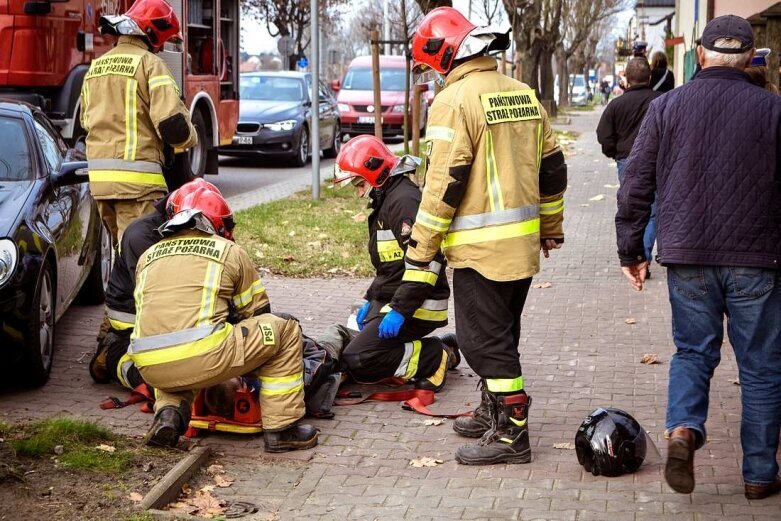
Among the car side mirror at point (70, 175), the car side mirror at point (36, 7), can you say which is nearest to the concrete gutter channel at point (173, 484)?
the car side mirror at point (70, 175)

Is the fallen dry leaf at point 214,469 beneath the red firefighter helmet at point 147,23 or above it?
beneath

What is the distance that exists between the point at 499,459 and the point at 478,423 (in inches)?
19.3

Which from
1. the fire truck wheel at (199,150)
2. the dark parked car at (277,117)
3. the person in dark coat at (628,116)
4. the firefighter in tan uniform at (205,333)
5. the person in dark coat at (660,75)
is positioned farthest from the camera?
the dark parked car at (277,117)

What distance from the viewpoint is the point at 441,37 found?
5.34 meters

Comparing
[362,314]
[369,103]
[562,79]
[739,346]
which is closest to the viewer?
[739,346]

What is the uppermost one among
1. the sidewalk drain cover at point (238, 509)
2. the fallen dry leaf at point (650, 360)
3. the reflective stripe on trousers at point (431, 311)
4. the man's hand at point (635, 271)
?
the man's hand at point (635, 271)

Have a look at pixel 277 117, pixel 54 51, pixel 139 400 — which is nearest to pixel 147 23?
pixel 139 400

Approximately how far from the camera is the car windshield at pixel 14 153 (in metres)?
7.14

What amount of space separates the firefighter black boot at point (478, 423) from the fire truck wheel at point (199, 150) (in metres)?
9.88

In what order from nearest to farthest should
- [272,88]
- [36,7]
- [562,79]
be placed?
1. [36,7]
2. [272,88]
3. [562,79]

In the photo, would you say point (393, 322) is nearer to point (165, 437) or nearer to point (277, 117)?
point (165, 437)

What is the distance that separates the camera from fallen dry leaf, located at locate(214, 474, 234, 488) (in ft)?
16.8

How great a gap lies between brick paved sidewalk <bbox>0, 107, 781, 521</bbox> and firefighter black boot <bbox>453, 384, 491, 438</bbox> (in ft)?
0.19

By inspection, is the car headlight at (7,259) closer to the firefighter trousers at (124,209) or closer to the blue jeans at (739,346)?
the firefighter trousers at (124,209)
